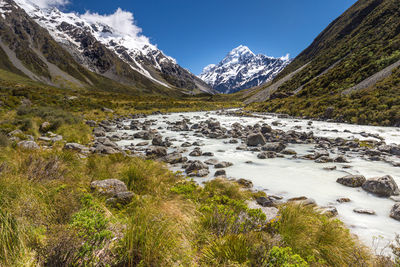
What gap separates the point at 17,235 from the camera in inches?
86.9

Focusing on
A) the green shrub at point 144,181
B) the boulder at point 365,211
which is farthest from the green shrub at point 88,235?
the boulder at point 365,211

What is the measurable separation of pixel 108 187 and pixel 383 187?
8.09m

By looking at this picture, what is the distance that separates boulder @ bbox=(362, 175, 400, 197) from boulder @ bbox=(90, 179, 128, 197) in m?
7.61

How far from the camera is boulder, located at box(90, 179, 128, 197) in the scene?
4418 mm

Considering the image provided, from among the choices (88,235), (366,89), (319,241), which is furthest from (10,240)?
(366,89)

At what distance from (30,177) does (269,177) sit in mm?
7633

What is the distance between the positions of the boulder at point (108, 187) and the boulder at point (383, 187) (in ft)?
25.0

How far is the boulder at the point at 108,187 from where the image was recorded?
4.42 m

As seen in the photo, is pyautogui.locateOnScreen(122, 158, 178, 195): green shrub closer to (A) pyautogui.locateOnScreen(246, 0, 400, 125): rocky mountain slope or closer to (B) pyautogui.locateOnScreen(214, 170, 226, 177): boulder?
(B) pyautogui.locateOnScreen(214, 170, 226, 177): boulder

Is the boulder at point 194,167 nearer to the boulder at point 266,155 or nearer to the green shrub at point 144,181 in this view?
the green shrub at point 144,181

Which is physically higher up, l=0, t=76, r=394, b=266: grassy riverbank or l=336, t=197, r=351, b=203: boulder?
l=0, t=76, r=394, b=266: grassy riverbank

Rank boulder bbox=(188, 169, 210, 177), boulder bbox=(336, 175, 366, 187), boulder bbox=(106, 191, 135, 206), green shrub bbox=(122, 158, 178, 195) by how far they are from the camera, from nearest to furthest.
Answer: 1. boulder bbox=(106, 191, 135, 206)
2. green shrub bbox=(122, 158, 178, 195)
3. boulder bbox=(336, 175, 366, 187)
4. boulder bbox=(188, 169, 210, 177)

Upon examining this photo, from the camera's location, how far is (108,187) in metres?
4.64

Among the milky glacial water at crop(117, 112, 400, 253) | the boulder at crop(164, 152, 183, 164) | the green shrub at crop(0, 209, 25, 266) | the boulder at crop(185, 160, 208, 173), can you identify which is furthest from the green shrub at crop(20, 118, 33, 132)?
the green shrub at crop(0, 209, 25, 266)
